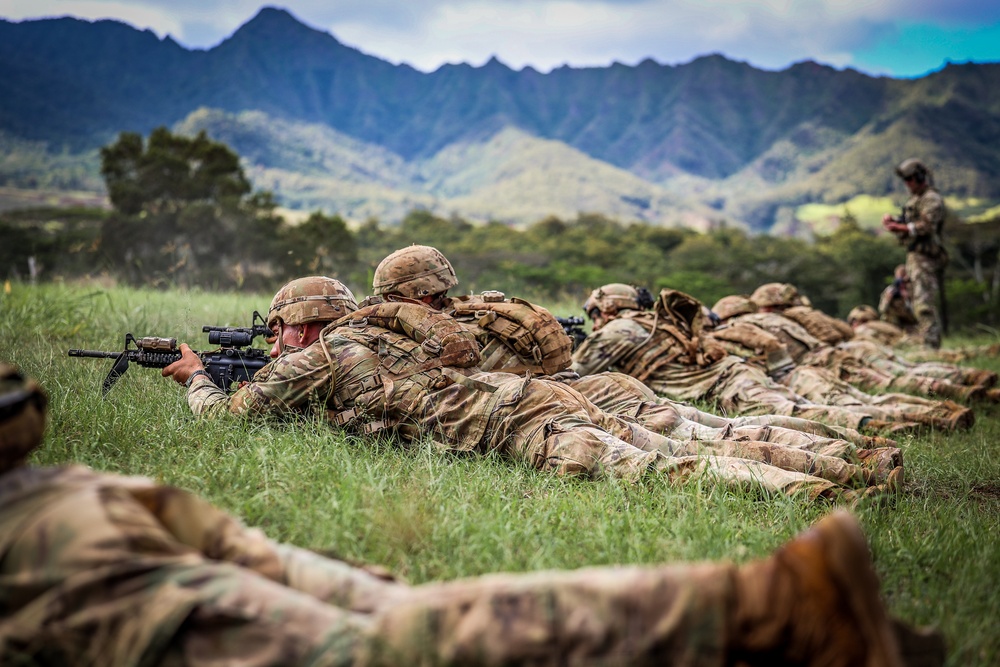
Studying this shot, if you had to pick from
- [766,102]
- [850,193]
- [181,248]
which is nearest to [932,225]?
[181,248]

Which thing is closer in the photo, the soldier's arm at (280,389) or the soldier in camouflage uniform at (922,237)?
the soldier's arm at (280,389)

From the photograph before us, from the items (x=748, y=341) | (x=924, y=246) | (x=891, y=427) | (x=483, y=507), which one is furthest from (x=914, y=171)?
(x=483, y=507)

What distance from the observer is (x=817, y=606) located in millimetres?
1608

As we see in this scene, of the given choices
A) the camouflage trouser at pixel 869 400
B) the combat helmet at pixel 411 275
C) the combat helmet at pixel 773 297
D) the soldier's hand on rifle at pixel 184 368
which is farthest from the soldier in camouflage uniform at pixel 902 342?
the soldier's hand on rifle at pixel 184 368

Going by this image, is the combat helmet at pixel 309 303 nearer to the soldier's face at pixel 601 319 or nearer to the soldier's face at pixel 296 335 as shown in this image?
the soldier's face at pixel 296 335

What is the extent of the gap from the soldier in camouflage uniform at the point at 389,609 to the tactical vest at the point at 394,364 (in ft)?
8.02

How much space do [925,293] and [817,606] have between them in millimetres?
12233

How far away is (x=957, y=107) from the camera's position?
94938 millimetres

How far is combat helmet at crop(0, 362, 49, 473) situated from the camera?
1.88 m

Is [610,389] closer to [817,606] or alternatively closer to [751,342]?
[751,342]

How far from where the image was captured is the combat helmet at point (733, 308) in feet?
29.1

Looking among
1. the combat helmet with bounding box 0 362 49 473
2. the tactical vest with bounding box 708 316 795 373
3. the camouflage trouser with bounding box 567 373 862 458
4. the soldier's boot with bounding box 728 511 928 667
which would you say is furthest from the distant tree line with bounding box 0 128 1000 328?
the soldier's boot with bounding box 728 511 928 667

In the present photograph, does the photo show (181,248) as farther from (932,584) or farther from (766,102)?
(766,102)

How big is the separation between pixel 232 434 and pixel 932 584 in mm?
3346
